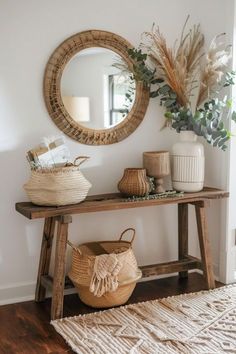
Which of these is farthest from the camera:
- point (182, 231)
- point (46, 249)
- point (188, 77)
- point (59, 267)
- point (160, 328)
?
point (182, 231)

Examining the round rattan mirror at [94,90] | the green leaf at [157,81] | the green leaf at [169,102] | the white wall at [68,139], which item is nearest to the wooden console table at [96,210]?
the white wall at [68,139]

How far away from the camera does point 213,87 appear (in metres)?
3.00

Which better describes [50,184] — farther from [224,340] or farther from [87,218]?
[224,340]

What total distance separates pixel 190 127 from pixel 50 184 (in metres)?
1.04

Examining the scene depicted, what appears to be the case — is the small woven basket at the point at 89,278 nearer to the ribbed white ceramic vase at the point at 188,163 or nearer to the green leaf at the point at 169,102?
the ribbed white ceramic vase at the point at 188,163

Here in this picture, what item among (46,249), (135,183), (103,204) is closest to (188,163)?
(135,183)

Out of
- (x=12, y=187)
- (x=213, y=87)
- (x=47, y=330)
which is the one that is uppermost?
(x=213, y=87)

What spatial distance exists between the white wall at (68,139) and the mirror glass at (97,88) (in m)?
0.16

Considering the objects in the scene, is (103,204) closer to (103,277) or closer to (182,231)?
(103,277)

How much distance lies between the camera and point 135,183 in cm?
278

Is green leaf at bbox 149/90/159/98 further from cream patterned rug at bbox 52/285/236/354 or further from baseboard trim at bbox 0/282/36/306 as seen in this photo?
baseboard trim at bbox 0/282/36/306

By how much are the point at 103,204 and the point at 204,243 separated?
2.65 feet

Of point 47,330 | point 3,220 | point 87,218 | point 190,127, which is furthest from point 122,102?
point 47,330

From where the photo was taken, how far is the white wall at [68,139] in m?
2.68
